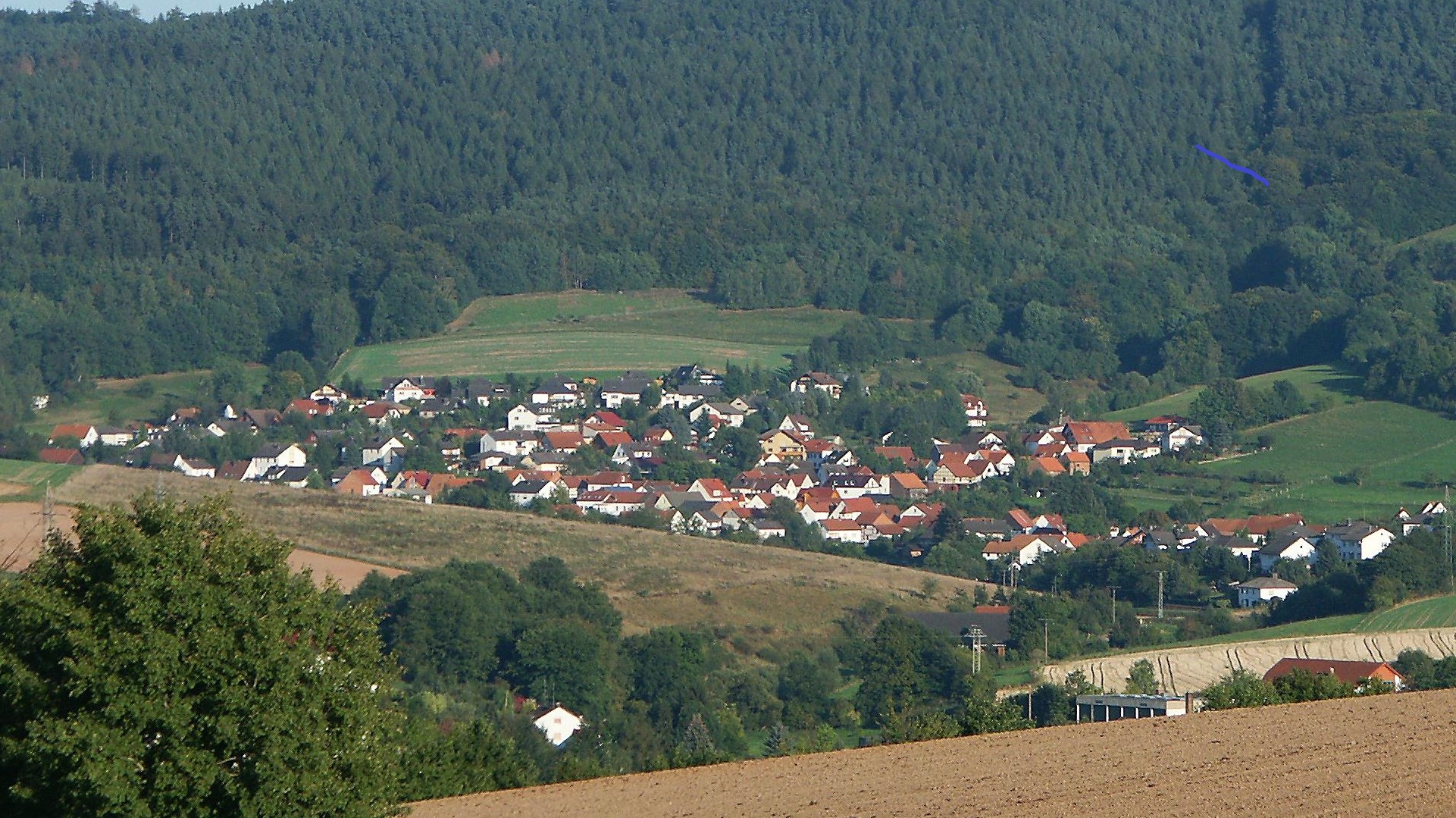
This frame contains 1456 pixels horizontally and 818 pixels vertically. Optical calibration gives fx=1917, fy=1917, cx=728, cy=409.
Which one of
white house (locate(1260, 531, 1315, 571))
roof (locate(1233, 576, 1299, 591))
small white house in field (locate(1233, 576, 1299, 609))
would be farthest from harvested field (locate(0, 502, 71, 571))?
white house (locate(1260, 531, 1315, 571))

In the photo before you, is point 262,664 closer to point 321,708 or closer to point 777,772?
point 321,708

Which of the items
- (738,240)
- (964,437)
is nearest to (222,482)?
(964,437)

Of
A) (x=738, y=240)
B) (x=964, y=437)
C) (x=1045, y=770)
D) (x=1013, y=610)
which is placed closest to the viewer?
(x=1045, y=770)

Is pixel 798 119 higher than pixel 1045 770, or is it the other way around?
pixel 1045 770

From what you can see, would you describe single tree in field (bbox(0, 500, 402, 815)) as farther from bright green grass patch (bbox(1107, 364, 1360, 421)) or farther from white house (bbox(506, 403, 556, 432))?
white house (bbox(506, 403, 556, 432))

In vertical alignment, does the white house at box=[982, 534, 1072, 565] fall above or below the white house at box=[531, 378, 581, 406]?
above

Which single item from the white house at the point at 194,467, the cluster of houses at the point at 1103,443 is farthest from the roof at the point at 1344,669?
the white house at the point at 194,467

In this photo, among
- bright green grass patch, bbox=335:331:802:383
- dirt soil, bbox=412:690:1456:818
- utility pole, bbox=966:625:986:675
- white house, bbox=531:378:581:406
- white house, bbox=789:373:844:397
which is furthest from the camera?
bright green grass patch, bbox=335:331:802:383
